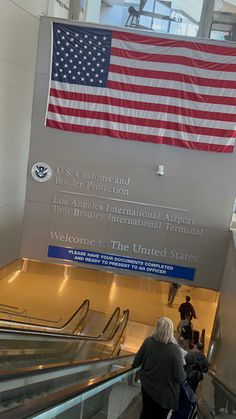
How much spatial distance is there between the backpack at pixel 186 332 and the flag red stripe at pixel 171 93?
14.5 feet

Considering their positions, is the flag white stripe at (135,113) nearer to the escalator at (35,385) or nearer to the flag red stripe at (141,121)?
the flag red stripe at (141,121)

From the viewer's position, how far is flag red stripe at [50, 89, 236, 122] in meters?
8.84

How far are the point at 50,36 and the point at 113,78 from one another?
57.3 inches

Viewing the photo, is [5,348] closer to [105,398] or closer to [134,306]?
[105,398]

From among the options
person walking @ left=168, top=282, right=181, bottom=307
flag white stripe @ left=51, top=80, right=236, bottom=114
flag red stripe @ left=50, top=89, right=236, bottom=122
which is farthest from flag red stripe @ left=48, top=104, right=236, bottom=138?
person walking @ left=168, top=282, right=181, bottom=307

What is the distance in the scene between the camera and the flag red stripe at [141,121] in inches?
351

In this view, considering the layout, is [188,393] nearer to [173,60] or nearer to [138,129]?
[138,129]

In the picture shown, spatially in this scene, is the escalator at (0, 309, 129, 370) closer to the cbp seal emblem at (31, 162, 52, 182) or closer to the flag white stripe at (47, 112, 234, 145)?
the cbp seal emblem at (31, 162, 52, 182)

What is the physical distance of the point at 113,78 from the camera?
885 centimetres

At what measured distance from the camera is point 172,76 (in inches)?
345

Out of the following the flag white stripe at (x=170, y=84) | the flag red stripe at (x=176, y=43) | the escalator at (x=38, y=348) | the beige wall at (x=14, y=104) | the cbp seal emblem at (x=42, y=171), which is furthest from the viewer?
the cbp seal emblem at (x=42, y=171)

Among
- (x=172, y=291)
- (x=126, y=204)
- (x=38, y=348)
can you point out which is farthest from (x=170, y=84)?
(x=38, y=348)

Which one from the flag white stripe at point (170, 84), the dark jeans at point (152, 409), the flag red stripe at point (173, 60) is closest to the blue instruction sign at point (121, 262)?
the flag white stripe at point (170, 84)

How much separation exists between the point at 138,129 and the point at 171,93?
3.08ft
